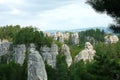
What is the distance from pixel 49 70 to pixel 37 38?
25.9 m

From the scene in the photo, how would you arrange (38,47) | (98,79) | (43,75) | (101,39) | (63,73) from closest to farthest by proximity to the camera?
(98,79) < (43,75) < (63,73) < (38,47) < (101,39)

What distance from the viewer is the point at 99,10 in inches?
510

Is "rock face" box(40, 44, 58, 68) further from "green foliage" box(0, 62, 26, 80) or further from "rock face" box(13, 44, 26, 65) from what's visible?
"green foliage" box(0, 62, 26, 80)

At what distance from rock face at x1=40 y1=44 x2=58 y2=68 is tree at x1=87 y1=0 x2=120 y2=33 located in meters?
52.0

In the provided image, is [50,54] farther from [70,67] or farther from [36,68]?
[36,68]

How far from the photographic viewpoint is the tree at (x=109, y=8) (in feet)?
41.3

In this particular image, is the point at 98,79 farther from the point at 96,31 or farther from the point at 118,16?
the point at 96,31

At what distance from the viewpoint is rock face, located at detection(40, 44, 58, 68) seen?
6615 cm

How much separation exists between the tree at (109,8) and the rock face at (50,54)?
171 ft

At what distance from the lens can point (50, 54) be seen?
230 ft

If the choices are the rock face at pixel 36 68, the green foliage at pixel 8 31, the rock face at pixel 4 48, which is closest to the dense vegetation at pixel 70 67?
the green foliage at pixel 8 31

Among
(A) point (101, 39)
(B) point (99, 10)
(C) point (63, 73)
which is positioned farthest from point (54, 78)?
(A) point (101, 39)

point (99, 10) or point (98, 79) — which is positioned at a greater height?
point (99, 10)

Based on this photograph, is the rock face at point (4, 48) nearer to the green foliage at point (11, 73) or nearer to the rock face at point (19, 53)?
the rock face at point (19, 53)
